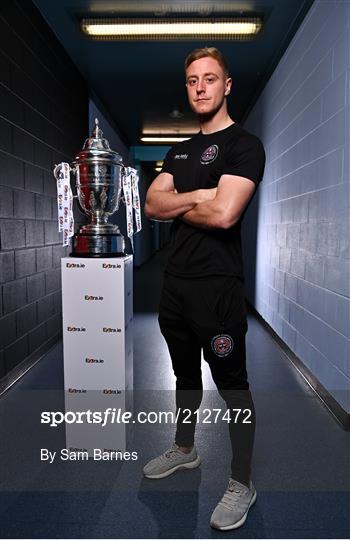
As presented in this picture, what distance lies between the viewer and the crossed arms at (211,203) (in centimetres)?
133

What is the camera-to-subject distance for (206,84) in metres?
1.39

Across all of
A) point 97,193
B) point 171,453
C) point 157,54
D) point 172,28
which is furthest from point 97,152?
point 157,54

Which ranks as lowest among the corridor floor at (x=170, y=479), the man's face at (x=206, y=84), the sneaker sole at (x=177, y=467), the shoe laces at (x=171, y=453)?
the corridor floor at (x=170, y=479)

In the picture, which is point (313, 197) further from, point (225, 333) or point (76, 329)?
point (76, 329)

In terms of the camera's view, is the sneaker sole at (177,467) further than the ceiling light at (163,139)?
No

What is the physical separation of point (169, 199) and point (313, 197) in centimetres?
148

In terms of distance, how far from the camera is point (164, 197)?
1500 mm

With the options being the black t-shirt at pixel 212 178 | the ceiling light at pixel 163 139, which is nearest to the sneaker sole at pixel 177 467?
the black t-shirt at pixel 212 178

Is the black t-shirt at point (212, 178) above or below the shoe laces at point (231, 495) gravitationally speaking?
above

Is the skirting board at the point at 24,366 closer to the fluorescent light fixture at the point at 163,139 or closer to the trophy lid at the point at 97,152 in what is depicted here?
the trophy lid at the point at 97,152

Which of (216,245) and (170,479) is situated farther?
(170,479)

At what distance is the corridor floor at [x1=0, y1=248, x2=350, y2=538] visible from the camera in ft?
4.54

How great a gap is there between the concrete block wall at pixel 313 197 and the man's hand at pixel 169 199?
1.00 m

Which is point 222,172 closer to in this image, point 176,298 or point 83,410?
point 176,298
